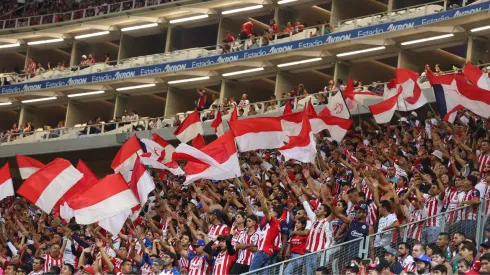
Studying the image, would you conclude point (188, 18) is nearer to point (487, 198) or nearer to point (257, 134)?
point (257, 134)

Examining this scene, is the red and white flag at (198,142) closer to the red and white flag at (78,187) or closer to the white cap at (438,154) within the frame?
the red and white flag at (78,187)

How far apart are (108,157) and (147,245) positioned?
772 inches

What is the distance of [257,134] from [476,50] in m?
13.6

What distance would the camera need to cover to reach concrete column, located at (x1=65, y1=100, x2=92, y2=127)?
39.7 m

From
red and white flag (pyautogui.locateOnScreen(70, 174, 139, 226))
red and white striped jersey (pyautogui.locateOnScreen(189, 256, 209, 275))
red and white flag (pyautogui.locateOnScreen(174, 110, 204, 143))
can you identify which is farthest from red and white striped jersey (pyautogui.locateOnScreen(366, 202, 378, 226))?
red and white flag (pyautogui.locateOnScreen(174, 110, 204, 143))

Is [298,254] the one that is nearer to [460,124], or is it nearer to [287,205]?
[287,205]

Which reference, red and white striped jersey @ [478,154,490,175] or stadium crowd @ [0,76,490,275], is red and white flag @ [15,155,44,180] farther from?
red and white striped jersey @ [478,154,490,175]

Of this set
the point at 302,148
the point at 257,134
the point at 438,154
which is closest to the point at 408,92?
the point at 438,154

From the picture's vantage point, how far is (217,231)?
14.5 meters

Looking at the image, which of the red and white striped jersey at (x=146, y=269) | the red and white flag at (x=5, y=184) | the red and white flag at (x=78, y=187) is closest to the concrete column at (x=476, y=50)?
the red and white flag at (x=78, y=187)

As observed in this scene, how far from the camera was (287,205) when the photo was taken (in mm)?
14695

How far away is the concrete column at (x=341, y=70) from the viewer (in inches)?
1258

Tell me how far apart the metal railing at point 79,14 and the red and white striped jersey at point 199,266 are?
25.6 metres

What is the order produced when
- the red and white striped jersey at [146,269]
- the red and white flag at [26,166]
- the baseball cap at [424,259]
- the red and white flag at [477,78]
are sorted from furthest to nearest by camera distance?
1. the red and white flag at [26,166]
2. the red and white flag at [477,78]
3. the red and white striped jersey at [146,269]
4. the baseball cap at [424,259]
